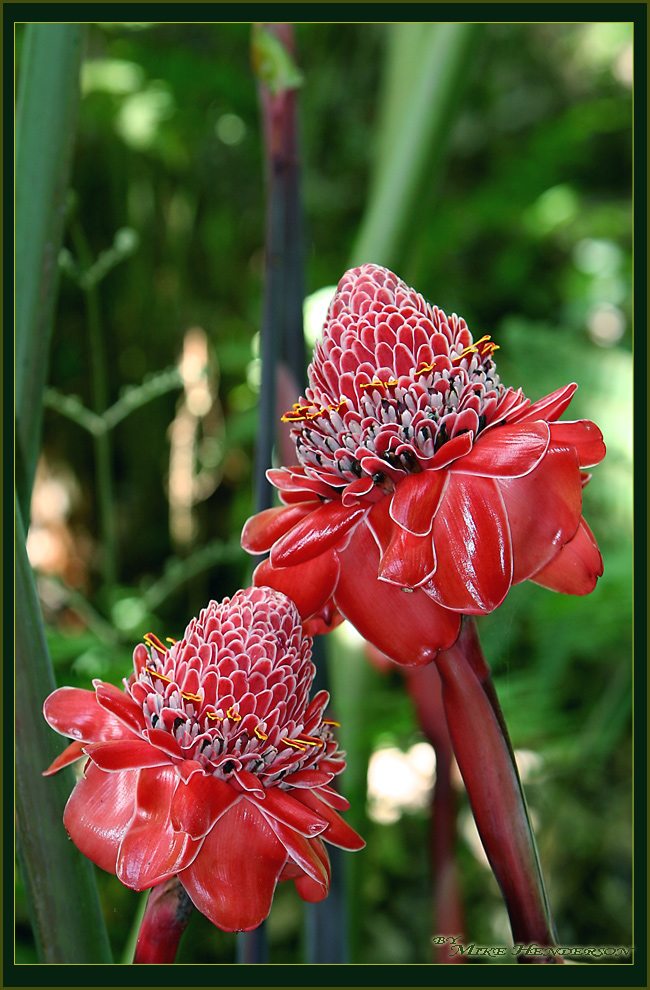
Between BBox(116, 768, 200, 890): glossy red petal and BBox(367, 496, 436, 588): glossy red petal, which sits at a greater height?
BBox(367, 496, 436, 588): glossy red petal

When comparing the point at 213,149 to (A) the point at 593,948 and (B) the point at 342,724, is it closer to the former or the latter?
(B) the point at 342,724

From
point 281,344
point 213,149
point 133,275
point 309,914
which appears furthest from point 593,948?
point 213,149

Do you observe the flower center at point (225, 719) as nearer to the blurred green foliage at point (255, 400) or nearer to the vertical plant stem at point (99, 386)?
the blurred green foliage at point (255, 400)

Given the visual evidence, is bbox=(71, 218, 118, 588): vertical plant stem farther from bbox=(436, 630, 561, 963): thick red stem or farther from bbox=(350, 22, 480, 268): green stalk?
bbox=(436, 630, 561, 963): thick red stem

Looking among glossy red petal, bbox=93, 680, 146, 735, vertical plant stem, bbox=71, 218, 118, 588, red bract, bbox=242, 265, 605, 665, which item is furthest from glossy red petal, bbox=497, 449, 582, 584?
vertical plant stem, bbox=71, 218, 118, 588

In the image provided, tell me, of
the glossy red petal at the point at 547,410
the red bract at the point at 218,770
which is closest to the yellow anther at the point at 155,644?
the red bract at the point at 218,770
